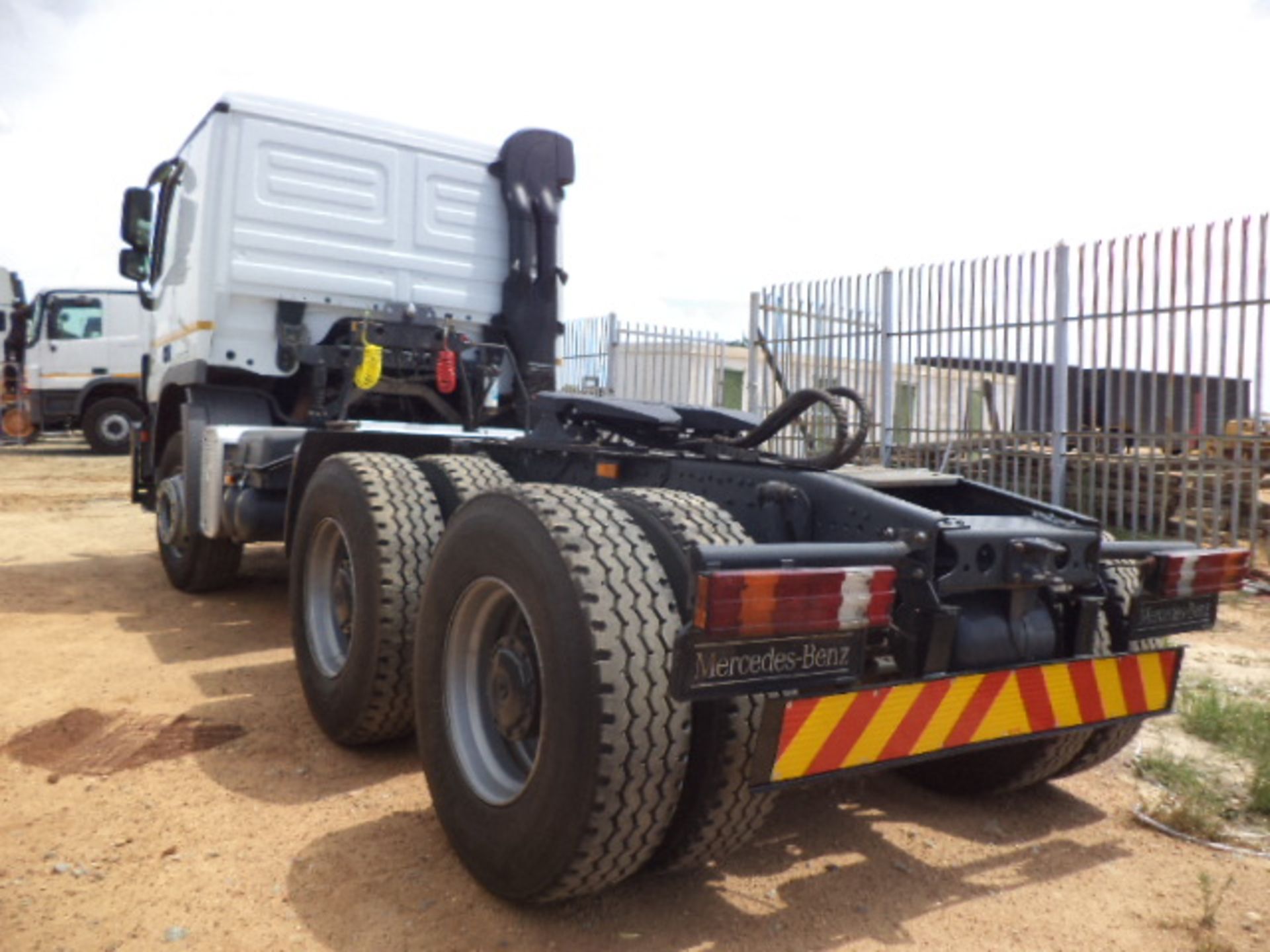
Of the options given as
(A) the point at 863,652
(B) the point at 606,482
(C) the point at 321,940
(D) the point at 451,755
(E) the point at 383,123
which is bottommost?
(C) the point at 321,940

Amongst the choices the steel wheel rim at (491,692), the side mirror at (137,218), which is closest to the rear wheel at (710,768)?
the steel wheel rim at (491,692)

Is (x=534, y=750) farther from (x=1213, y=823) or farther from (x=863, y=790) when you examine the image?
(x=1213, y=823)

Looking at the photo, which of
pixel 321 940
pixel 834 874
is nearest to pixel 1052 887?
pixel 834 874

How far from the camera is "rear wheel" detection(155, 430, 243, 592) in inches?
233

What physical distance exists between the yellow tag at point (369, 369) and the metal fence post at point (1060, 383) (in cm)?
535

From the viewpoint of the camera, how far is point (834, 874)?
8.66ft

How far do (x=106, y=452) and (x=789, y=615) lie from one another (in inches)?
766

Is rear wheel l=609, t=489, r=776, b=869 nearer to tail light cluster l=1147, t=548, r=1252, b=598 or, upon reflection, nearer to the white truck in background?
tail light cluster l=1147, t=548, r=1252, b=598

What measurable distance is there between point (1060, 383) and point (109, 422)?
16.6 metres

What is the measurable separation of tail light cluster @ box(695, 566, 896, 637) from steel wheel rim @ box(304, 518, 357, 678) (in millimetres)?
1970

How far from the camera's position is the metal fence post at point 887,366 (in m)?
9.29

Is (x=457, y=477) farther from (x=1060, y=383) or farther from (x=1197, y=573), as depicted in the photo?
(x=1060, y=383)

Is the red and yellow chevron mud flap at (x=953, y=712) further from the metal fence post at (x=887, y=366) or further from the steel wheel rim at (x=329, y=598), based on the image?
the metal fence post at (x=887, y=366)

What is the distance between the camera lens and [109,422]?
18281mm
